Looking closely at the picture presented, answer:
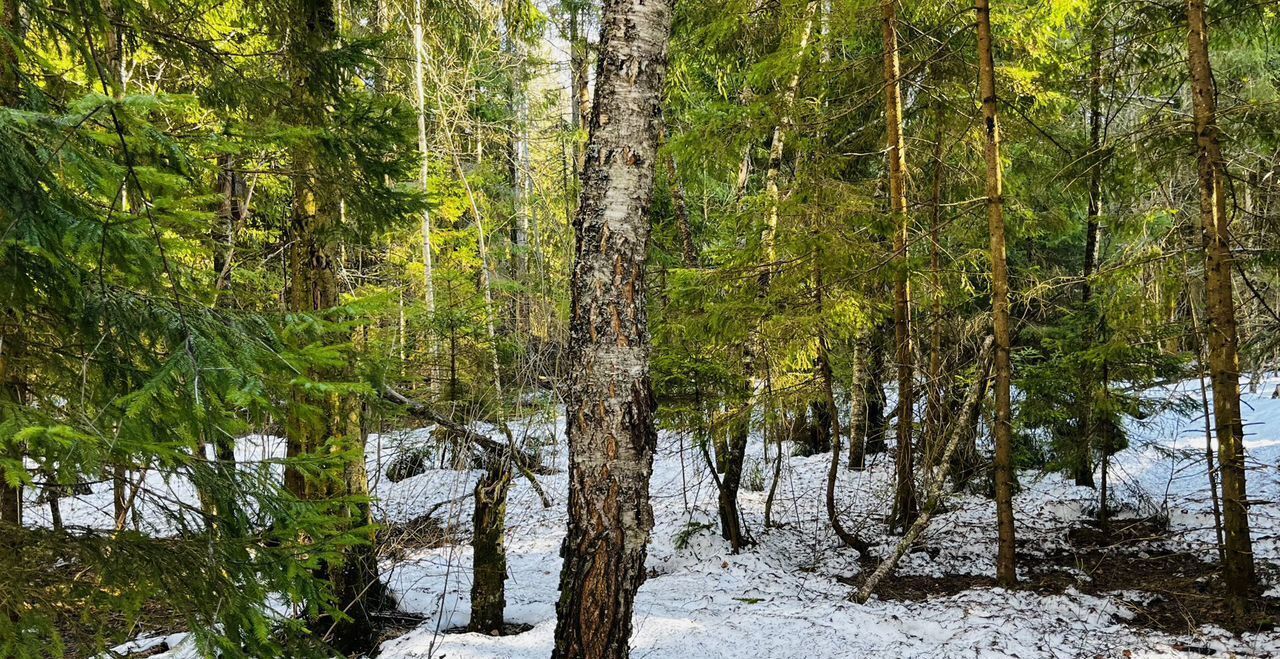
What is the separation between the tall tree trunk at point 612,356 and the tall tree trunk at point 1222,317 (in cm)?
414

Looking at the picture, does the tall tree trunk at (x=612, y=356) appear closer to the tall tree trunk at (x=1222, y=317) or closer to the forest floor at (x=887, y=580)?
the forest floor at (x=887, y=580)

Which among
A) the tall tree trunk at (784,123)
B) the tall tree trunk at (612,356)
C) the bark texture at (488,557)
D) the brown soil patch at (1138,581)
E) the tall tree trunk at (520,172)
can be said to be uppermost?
the tall tree trunk at (520,172)

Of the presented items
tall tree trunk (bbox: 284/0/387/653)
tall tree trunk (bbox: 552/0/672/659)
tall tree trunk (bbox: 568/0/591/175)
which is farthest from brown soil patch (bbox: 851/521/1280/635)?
tall tree trunk (bbox: 568/0/591/175)

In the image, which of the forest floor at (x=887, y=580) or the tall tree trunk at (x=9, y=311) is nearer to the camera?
the tall tree trunk at (x=9, y=311)

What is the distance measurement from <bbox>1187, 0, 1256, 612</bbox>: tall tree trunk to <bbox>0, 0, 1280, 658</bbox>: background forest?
22mm

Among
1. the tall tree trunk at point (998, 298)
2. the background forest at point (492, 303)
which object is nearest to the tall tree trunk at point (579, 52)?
the background forest at point (492, 303)

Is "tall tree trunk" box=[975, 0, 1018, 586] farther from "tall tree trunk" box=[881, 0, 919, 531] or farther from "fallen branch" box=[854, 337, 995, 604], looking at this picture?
"tall tree trunk" box=[881, 0, 919, 531]

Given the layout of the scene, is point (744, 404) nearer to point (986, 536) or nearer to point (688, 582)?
point (688, 582)

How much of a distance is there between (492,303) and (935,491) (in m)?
5.70

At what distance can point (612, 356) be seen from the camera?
3.19 metres

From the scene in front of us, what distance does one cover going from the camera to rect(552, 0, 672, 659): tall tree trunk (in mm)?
3143

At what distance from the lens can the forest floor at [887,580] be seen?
15.1 ft

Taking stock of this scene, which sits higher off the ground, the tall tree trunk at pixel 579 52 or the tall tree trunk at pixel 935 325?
the tall tree trunk at pixel 579 52

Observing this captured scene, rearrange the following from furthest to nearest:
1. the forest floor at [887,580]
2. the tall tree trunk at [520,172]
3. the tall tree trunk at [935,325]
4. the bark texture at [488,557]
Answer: the tall tree trunk at [520,172]
the tall tree trunk at [935,325]
the bark texture at [488,557]
the forest floor at [887,580]
